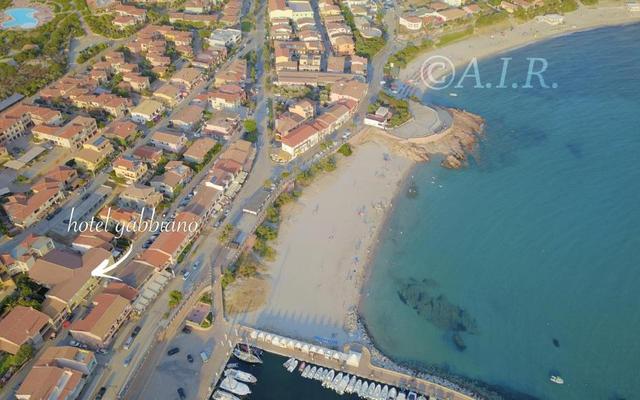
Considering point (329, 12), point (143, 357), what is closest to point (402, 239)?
point (143, 357)

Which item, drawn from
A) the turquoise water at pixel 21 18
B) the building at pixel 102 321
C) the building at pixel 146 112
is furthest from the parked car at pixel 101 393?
the turquoise water at pixel 21 18

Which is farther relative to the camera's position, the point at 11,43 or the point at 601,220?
the point at 11,43

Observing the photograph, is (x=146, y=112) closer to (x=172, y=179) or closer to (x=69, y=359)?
(x=172, y=179)

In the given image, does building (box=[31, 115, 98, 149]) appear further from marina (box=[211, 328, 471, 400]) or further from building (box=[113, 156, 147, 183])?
marina (box=[211, 328, 471, 400])

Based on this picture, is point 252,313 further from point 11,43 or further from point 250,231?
point 11,43

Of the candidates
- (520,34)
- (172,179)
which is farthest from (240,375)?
(520,34)

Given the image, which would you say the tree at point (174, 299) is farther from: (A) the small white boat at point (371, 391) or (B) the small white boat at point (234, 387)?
(A) the small white boat at point (371, 391)

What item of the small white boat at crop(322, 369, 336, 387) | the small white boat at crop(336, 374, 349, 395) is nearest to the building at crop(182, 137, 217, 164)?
the small white boat at crop(322, 369, 336, 387)
